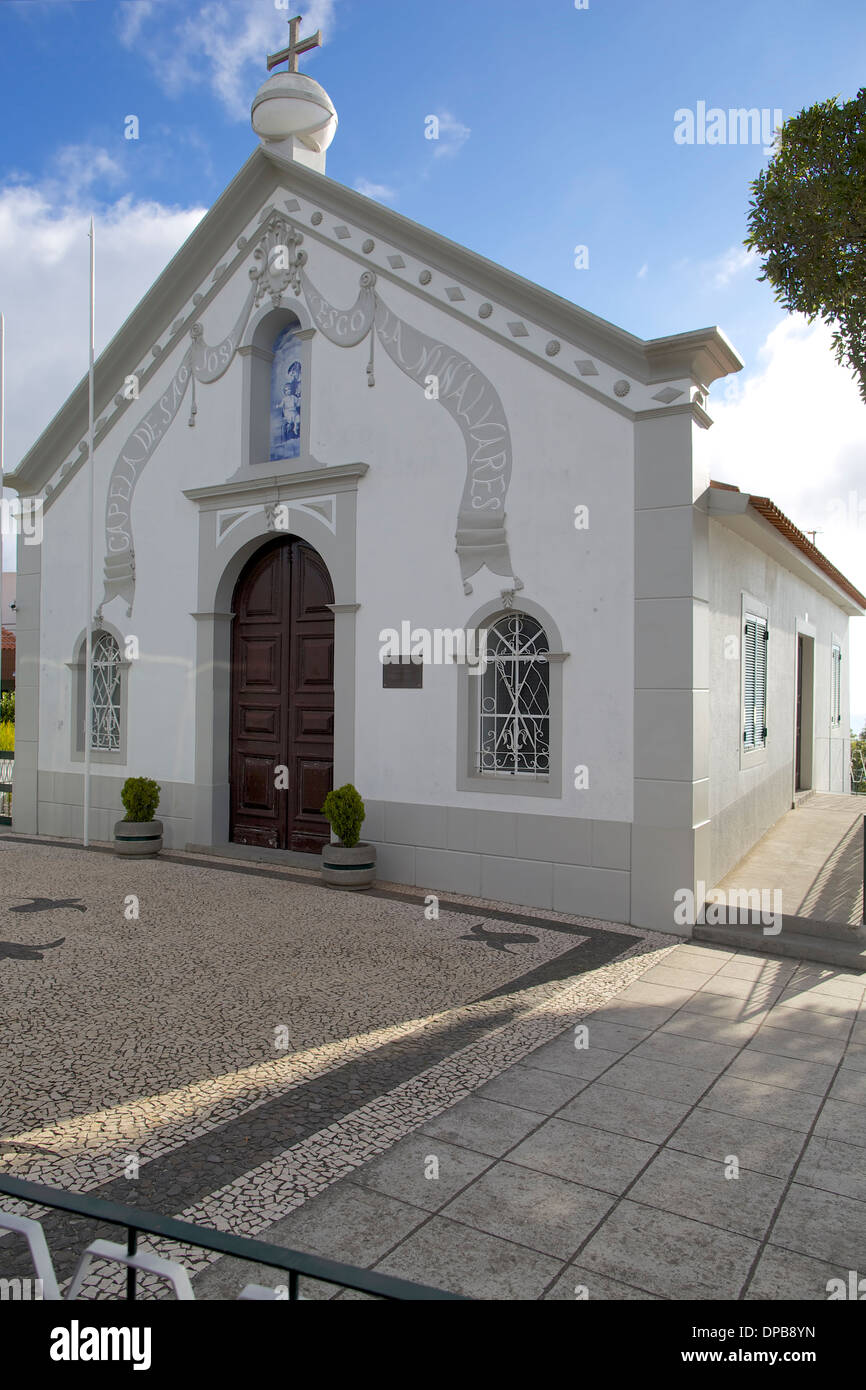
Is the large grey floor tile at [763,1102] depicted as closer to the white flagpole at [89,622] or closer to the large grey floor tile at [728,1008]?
the large grey floor tile at [728,1008]

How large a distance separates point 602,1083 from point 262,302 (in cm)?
828

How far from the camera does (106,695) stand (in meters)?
11.0

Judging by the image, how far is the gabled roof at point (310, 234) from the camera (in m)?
7.05

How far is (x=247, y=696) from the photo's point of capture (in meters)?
9.85

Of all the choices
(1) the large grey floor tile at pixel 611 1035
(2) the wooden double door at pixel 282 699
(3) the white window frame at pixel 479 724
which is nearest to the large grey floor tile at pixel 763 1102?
(1) the large grey floor tile at pixel 611 1035

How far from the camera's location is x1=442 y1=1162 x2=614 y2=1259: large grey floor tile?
117 inches

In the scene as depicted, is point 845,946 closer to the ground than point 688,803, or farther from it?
closer to the ground

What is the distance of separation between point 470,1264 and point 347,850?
5.38m

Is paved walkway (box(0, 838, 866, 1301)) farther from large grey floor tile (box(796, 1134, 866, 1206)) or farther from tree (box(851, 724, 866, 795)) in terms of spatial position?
tree (box(851, 724, 866, 795))

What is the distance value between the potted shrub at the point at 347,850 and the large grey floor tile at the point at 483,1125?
4151 millimetres

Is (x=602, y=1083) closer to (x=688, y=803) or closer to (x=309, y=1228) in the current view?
(x=309, y=1228)

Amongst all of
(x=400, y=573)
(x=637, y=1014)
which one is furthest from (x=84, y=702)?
(x=637, y=1014)
